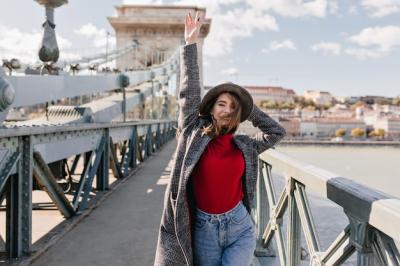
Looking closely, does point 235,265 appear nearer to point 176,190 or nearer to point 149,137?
point 176,190

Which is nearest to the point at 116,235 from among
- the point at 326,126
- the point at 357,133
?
the point at 357,133

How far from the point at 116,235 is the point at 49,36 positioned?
2367 mm

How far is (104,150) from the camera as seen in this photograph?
6203 mm

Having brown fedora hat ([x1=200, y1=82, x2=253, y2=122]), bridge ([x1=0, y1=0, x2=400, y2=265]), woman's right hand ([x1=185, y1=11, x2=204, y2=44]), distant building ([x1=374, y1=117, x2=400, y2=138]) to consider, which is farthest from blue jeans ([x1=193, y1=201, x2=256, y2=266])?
distant building ([x1=374, y1=117, x2=400, y2=138])

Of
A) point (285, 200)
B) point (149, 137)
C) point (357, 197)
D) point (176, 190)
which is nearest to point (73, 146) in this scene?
point (285, 200)

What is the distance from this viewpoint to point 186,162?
1828mm

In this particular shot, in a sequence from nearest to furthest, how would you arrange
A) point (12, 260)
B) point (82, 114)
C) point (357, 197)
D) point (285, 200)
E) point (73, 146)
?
point (357, 197) → point (285, 200) → point (12, 260) → point (73, 146) → point (82, 114)

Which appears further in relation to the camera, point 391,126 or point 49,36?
point 391,126

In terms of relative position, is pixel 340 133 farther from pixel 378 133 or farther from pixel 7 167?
pixel 7 167

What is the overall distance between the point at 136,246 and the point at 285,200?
1614 mm

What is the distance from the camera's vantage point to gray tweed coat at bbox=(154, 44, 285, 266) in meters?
1.82

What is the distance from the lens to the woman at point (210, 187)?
183cm

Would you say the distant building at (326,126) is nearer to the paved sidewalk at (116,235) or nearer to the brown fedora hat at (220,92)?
the paved sidewalk at (116,235)

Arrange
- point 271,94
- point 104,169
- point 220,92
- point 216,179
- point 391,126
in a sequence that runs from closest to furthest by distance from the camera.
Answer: point 216,179 → point 220,92 → point 104,169 → point 391,126 → point 271,94
